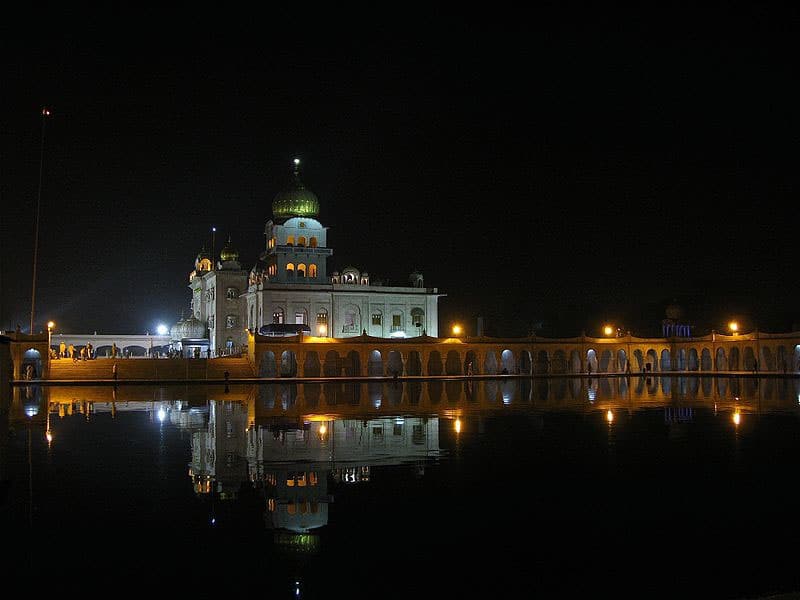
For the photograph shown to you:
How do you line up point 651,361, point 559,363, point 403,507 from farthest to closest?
point 651,361 → point 559,363 → point 403,507

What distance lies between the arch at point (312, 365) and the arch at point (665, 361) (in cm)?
2981

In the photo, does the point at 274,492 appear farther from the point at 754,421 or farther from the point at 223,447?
the point at 754,421

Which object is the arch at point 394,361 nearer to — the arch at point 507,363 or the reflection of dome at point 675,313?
the arch at point 507,363

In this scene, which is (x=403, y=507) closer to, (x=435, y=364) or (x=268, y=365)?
(x=268, y=365)

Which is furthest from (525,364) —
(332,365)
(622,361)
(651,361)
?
(332,365)

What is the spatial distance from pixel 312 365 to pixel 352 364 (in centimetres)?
515

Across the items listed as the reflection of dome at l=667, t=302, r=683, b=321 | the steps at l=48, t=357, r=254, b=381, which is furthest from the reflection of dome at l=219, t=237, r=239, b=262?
the reflection of dome at l=667, t=302, r=683, b=321

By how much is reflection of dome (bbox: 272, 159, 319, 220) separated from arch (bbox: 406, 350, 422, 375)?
15.4 metres

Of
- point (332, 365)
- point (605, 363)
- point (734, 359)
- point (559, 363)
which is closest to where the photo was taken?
point (332, 365)

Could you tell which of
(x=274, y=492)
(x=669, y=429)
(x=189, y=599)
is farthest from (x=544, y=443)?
(x=189, y=599)

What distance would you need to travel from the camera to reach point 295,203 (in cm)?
7219

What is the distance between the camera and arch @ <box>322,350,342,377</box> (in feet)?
209

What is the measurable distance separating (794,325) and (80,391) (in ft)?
Result: 192

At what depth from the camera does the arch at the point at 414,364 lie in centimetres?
6538
